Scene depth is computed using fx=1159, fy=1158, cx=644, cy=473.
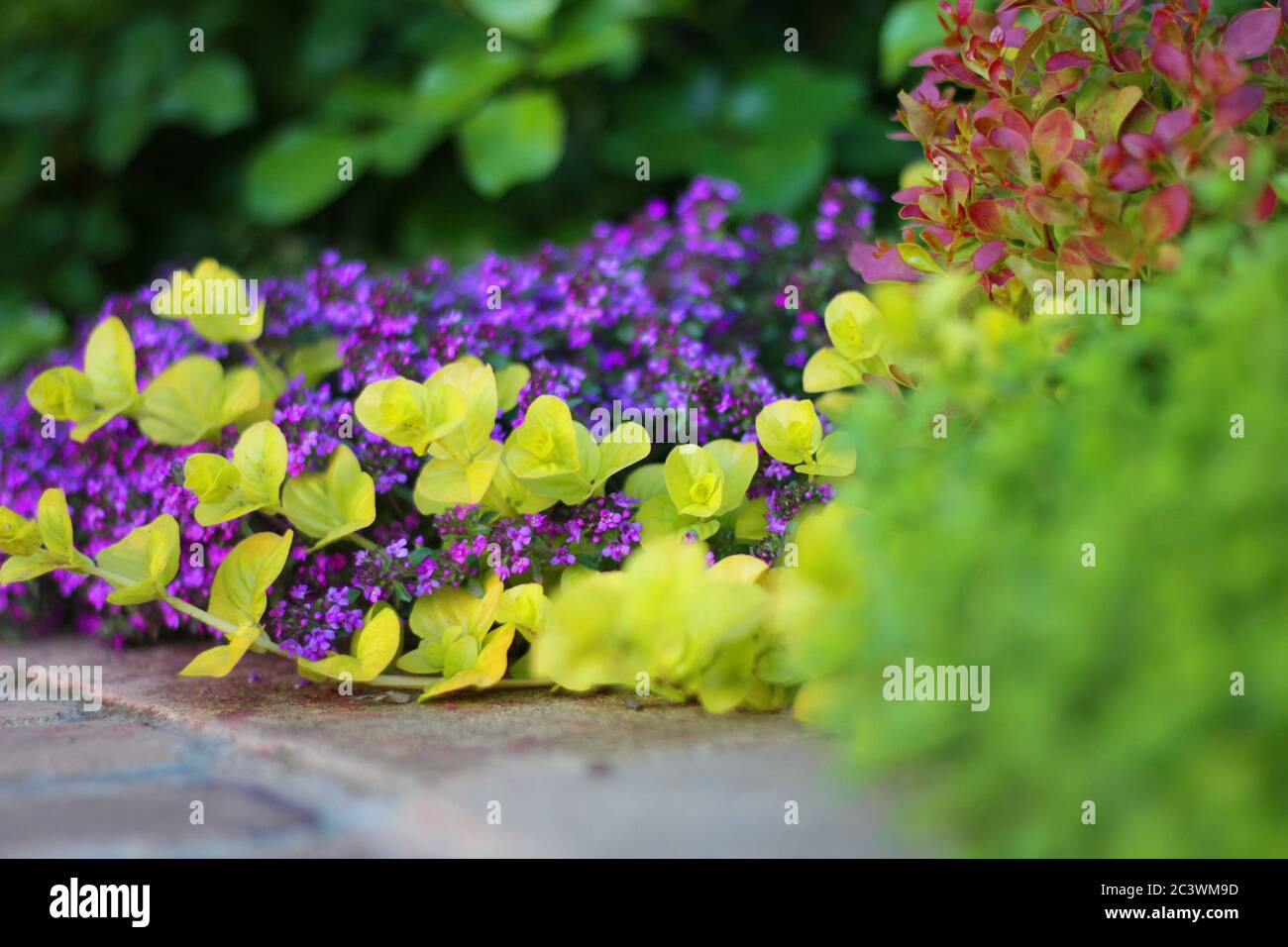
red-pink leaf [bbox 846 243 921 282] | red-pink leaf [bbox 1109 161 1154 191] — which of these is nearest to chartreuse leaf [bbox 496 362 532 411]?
red-pink leaf [bbox 846 243 921 282]

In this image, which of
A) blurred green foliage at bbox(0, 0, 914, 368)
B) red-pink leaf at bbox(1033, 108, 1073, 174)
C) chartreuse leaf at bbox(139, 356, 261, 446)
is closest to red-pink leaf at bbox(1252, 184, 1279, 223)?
red-pink leaf at bbox(1033, 108, 1073, 174)

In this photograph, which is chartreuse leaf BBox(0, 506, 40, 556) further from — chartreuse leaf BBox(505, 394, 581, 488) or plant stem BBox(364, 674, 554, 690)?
chartreuse leaf BBox(505, 394, 581, 488)

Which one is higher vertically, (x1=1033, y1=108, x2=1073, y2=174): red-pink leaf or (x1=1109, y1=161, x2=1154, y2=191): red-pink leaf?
Result: (x1=1033, y1=108, x2=1073, y2=174): red-pink leaf

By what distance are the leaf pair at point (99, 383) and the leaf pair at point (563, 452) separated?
71 cm

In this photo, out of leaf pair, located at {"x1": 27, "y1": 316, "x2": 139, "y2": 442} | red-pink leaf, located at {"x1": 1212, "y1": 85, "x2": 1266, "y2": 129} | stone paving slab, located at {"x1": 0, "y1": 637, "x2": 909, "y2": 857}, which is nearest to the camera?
stone paving slab, located at {"x1": 0, "y1": 637, "x2": 909, "y2": 857}

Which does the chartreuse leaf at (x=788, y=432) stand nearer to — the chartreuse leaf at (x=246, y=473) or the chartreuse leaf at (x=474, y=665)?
the chartreuse leaf at (x=474, y=665)

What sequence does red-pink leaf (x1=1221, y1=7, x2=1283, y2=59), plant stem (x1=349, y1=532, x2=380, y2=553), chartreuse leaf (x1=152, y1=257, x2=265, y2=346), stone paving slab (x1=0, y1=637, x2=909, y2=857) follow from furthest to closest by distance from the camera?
chartreuse leaf (x1=152, y1=257, x2=265, y2=346) < plant stem (x1=349, y1=532, x2=380, y2=553) < red-pink leaf (x1=1221, y1=7, x2=1283, y2=59) < stone paving slab (x1=0, y1=637, x2=909, y2=857)

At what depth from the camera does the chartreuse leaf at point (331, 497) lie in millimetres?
1778

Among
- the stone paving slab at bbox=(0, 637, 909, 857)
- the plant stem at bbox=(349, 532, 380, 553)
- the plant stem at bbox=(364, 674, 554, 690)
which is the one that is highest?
the plant stem at bbox=(349, 532, 380, 553)

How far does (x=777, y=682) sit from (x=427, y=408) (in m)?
0.64

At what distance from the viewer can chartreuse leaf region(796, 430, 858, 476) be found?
174 cm

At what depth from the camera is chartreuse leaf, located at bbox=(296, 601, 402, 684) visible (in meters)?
1.68

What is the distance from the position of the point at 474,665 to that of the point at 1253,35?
135cm

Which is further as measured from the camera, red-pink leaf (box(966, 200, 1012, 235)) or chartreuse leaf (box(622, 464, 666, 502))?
chartreuse leaf (box(622, 464, 666, 502))
